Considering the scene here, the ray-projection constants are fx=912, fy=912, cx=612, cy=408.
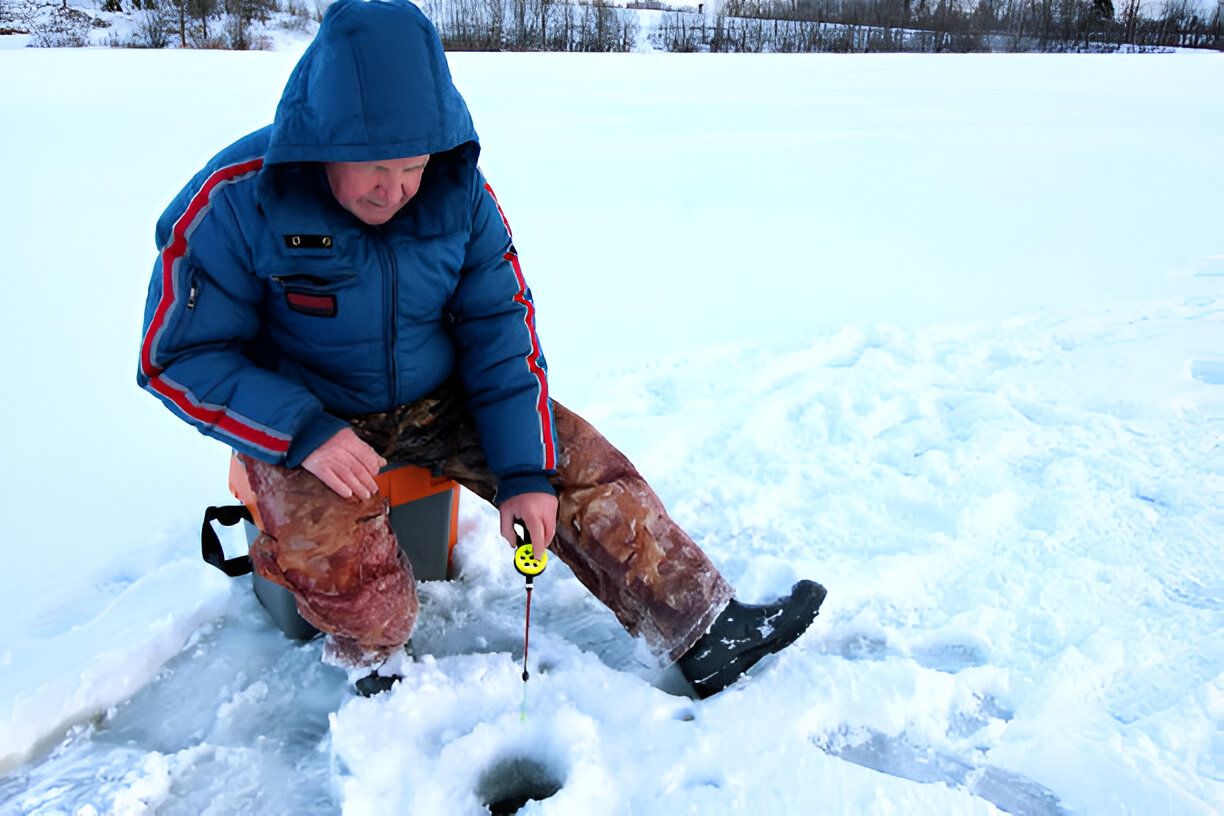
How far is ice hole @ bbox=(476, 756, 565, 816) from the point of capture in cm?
136

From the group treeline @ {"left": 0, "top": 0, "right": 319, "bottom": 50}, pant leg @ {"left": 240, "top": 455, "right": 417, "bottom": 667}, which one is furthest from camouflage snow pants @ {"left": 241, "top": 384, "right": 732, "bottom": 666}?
treeline @ {"left": 0, "top": 0, "right": 319, "bottom": 50}

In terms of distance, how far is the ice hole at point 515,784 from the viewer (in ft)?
4.46

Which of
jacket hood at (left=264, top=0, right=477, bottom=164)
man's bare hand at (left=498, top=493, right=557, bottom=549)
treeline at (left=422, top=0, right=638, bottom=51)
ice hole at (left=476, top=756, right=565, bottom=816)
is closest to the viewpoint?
jacket hood at (left=264, top=0, right=477, bottom=164)

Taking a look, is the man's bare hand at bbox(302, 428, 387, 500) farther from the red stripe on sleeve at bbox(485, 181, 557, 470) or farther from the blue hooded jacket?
the red stripe on sleeve at bbox(485, 181, 557, 470)

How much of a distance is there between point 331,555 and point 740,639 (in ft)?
2.25

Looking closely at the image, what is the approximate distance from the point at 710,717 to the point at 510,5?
20.4 meters

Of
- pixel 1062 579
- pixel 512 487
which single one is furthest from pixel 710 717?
pixel 1062 579

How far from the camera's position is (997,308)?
3293mm

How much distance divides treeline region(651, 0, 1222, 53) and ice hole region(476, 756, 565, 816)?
21.0 metres

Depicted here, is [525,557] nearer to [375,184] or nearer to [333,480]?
[333,480]

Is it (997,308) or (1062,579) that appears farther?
(997,308)

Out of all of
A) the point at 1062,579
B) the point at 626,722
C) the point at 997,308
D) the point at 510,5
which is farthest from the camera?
the point at 510,5

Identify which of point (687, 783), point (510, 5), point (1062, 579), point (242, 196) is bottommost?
point (687, 783)

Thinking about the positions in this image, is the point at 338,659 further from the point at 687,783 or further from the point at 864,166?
the point at 864,166
